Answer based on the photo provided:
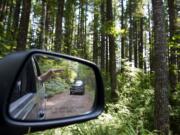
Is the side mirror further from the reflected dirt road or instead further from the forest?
the forest

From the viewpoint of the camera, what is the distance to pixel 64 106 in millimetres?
2070

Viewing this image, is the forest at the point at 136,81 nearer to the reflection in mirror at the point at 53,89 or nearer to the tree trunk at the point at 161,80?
the tree trunk at the point at 161,80

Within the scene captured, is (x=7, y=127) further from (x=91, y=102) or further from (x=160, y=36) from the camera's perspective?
(x=160, y=36)

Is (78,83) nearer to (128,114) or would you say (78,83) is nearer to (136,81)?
(128,114)

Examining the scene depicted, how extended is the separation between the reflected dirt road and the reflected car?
2 cm

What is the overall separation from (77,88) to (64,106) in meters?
0.21

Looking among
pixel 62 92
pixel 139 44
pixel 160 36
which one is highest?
pixel 139 44

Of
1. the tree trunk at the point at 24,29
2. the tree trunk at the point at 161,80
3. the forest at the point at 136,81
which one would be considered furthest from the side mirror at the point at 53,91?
the tree trunk at the point at 24,29

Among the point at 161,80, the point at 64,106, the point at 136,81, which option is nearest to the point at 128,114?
the point at 161,80

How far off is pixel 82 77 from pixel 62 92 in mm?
221

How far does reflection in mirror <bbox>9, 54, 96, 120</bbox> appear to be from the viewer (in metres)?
1.98

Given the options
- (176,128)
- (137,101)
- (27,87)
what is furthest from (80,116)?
(137,101)

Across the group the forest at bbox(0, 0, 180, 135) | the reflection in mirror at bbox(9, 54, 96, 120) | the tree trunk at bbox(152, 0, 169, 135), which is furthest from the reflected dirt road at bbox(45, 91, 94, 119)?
the tree trunk at bbox(152, 0, 169, 135)

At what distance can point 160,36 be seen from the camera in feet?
37.8
